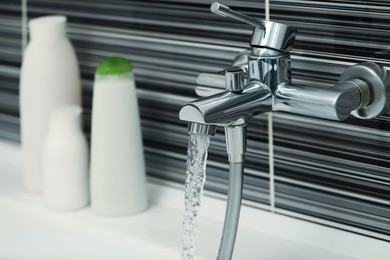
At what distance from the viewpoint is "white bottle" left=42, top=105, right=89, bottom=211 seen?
3.47 feet

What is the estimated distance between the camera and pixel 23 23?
3.96ft

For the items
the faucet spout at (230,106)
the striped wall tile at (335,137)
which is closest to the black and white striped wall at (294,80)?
the striped wall tile at (335,137)

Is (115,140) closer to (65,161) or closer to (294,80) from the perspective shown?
(65,161)

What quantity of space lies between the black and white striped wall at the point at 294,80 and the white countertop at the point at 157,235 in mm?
17

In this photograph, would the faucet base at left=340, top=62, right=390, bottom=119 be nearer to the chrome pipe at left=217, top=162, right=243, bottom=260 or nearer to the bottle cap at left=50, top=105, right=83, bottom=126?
the chrome pipe at left=217, top=162, right=243, bottom=260

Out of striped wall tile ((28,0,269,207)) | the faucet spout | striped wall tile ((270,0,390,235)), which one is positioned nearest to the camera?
the faucet spout

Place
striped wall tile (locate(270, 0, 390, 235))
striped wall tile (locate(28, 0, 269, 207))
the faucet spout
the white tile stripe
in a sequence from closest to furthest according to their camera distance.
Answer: the faucet spout → striped wall tile (locate(270, 0, 390, 235)) → striped wall tile (locate(28, 0, 269, 207)) → the white tile stripe

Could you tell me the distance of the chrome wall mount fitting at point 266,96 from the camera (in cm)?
80

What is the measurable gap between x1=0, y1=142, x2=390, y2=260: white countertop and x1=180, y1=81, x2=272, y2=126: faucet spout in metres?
0.20

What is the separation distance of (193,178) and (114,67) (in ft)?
0.72

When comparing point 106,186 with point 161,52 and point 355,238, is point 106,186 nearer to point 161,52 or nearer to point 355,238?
point 161,52

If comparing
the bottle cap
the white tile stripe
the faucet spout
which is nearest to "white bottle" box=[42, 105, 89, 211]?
the bottle cap

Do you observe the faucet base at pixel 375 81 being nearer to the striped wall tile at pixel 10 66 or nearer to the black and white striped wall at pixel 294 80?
the black and white striped wall at pixel 294 80

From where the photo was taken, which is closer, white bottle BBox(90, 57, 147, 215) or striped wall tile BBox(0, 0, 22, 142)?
white bottle BBox(90, 57, 147, 215)
